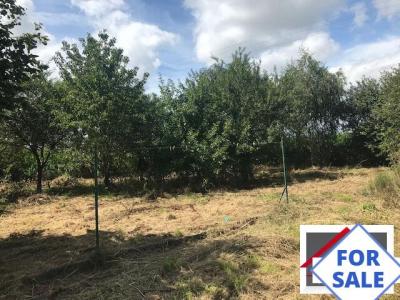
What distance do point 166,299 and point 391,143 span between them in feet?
52.3

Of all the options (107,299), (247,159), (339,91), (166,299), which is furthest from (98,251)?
(339,91)

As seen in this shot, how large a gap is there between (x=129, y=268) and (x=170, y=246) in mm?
1257

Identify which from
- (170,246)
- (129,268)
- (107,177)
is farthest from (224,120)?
(129,268)

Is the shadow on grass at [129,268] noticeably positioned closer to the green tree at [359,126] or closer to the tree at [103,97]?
the tree at [103,97]

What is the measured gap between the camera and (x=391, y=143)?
1786 centimetres

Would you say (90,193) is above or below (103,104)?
below

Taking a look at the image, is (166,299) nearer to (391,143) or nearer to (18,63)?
(18,63)

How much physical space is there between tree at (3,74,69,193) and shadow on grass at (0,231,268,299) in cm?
784

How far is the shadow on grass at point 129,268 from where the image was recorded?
5098mm

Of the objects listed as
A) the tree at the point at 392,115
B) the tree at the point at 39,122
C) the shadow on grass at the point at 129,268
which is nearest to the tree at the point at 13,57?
the shadow on grass at the point at 129,268

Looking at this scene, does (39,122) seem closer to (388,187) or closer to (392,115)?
(388,187)

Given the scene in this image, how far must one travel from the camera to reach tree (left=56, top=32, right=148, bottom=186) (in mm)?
13452

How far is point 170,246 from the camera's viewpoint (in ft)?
23.3

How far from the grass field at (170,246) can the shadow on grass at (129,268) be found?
0.01m
